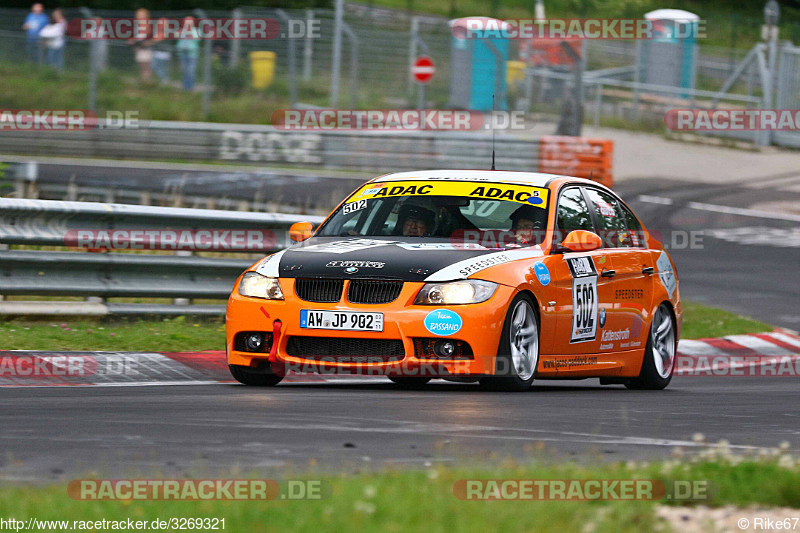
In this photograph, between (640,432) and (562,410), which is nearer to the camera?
(640,432)

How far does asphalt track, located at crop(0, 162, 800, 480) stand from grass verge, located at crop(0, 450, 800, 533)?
0.60 m

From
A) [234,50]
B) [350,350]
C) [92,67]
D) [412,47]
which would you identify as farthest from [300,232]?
[412,47]

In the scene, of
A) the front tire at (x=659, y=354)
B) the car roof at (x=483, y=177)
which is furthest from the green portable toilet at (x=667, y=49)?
the car roof at (x=483, y=177)

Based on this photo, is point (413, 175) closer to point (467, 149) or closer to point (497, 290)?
point (497, 290)

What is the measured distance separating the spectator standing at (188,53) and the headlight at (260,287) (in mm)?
21685

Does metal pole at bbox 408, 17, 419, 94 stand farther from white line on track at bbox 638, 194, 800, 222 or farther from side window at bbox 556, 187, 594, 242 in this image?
side window at bbox 556, 187, 594, 242

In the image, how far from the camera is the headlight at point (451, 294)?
351 inches

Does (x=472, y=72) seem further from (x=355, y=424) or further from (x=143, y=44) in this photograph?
(x=355, y=424)

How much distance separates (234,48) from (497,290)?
22911mm

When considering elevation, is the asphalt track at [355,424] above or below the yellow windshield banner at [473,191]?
below

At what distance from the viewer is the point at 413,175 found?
1062 cm

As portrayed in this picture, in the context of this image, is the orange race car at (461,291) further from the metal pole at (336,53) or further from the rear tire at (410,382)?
the metal pole at (336,53)

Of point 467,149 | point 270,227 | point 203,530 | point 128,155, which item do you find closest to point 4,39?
point 128,155

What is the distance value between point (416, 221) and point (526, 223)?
76 cm
